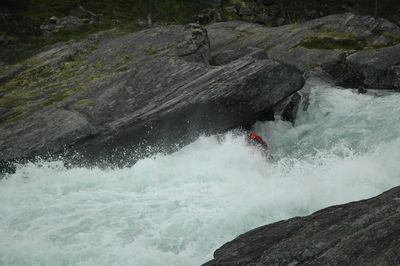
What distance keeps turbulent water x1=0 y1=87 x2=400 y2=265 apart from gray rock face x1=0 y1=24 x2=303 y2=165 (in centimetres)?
164

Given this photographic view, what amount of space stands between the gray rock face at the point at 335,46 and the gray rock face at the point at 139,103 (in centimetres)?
1120

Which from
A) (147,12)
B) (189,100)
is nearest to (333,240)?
(189,100)

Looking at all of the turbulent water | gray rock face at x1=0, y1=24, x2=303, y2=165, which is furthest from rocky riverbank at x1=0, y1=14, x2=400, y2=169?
the turbulent water

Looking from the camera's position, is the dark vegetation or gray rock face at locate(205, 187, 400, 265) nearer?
gray rock face at locate(205, 187, 400, 265)

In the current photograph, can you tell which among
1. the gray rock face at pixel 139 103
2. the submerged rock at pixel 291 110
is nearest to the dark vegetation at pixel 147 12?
the gray rock face at pixel 139 103

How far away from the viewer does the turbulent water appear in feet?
44.4

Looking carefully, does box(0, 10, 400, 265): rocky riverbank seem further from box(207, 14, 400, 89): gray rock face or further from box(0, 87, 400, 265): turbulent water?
box(0, 87, 400, 265): turbulent water

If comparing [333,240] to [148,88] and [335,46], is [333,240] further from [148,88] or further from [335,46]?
[335,46]

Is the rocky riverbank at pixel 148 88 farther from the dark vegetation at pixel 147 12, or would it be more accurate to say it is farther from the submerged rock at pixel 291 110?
the dark vegetation at pixel 147 12

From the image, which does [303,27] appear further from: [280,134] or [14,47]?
[14,47]

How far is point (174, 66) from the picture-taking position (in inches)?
1081

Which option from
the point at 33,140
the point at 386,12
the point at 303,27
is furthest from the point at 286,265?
the point at 386,12

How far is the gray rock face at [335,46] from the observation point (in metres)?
32.7

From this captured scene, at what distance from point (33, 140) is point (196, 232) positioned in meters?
14.3
